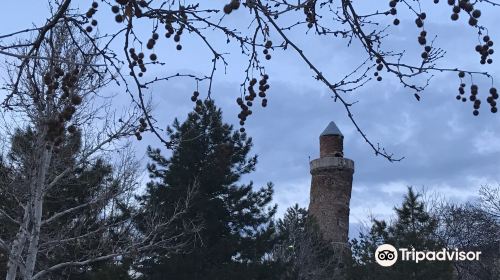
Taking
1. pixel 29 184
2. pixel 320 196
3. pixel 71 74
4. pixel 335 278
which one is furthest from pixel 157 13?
pixel 320 196

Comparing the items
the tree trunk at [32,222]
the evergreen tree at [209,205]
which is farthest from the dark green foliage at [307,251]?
the tree trunk at [32,222]

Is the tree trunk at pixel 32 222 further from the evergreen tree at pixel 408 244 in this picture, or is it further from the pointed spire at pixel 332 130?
the pointed spire at pixel 332 130

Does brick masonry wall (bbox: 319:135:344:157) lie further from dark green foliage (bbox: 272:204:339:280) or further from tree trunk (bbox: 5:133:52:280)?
tree trunk (bbox: 5:133:52:280)

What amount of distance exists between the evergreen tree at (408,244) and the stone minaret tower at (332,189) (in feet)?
32.9

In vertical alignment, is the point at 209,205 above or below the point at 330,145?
below

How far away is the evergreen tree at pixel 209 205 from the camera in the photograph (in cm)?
1942

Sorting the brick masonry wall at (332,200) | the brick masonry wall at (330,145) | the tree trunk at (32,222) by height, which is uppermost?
the brick masonry wall at (330,145)

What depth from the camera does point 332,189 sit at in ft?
120

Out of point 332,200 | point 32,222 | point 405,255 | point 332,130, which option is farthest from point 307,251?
point 32,222

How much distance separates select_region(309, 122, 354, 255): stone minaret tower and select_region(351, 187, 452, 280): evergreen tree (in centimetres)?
1003

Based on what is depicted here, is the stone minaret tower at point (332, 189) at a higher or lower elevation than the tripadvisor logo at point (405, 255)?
higher

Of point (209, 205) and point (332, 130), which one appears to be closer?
point (209, 205)

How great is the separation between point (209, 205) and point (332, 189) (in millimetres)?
16799

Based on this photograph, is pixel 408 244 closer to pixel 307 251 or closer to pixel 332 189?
pixel 307 251
